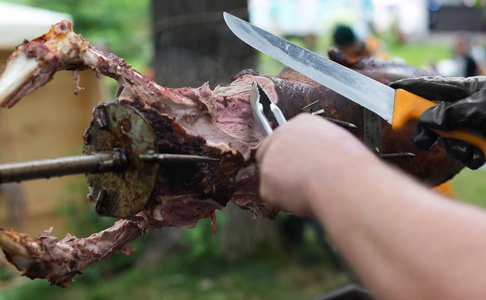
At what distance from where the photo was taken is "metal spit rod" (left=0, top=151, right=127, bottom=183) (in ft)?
4.54

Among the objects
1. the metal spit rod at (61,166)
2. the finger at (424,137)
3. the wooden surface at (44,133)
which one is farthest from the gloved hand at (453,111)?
the wooden surface at (44,133)

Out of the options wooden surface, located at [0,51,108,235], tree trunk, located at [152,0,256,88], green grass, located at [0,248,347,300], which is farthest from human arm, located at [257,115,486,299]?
wooden surface, located at [0,51,108,235]

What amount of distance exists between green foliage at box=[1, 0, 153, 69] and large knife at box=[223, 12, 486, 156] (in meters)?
8.53

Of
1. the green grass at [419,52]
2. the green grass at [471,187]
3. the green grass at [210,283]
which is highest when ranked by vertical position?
the green grass at [210,283]

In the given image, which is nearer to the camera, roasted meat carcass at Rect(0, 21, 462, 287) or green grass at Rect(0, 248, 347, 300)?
roasted meat carcass at Rect(0, 21, 462, 287)

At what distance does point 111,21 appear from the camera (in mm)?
11430

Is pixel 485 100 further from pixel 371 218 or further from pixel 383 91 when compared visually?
pixel 371 218

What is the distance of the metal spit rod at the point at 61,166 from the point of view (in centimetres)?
138

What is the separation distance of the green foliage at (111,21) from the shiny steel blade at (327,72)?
8521 millimetres

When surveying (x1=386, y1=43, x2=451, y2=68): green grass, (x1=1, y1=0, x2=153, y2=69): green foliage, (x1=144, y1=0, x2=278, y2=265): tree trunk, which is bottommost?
Answer: (x1=386, y1=43, x2=451, y2=68): green grass

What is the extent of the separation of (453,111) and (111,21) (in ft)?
35.7

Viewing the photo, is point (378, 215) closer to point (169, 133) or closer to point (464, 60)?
point (169, 133)

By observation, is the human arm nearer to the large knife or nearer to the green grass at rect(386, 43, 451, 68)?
the large knife

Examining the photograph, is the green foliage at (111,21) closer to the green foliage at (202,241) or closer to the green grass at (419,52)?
A: the green foliage at (202,241)
